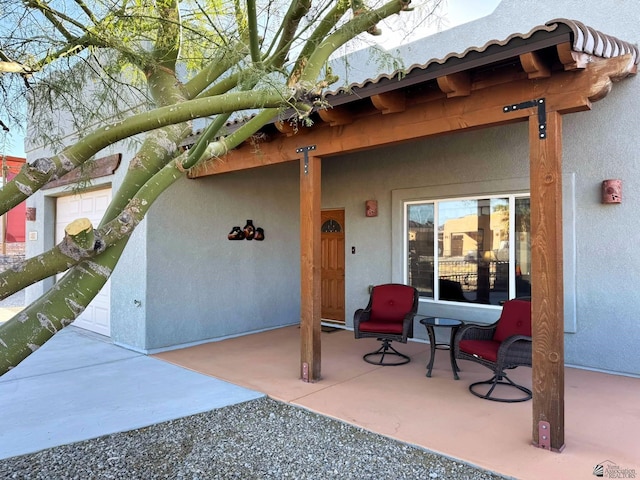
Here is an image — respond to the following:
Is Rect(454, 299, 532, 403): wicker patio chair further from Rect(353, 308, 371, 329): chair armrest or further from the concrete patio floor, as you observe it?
Rect(353, 308, 371, 329): chair armrest

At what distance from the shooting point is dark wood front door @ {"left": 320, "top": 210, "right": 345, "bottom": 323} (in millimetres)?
9109

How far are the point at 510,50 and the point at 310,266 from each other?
3136mm

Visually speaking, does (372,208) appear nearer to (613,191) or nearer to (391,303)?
(391,303)

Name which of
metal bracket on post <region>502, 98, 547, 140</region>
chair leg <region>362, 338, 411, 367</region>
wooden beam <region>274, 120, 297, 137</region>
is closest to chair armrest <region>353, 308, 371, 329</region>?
chair leg <region>362, 338, 411, 367</region>

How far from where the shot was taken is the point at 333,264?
9.28 metres

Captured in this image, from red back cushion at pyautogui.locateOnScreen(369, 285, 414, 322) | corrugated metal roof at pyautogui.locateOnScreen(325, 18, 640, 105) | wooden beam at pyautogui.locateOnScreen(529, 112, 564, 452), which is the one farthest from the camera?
red back cushion at pyautogui.locateOnScreen(369, 285, 414, 322)

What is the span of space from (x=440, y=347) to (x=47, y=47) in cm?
621

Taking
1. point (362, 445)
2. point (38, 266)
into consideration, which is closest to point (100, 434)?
point (362, 445)

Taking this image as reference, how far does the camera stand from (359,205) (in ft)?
27.6

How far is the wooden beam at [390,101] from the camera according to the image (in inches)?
173

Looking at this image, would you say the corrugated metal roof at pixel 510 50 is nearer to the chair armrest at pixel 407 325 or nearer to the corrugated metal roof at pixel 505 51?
the corrugated metal roof at pixel 505 51

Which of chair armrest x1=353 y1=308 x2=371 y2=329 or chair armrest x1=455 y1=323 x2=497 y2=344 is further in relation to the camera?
chair armrest x1=353 y1=308 x2=371 y2=329

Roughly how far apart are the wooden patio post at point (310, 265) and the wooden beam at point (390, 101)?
4.09ft

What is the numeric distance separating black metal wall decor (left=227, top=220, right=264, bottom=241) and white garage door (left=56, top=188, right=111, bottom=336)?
2.30 meters
